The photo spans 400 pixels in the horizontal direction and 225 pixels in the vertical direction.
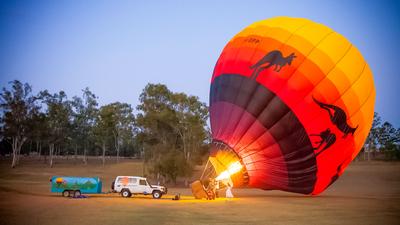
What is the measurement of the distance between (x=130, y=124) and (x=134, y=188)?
4250cm

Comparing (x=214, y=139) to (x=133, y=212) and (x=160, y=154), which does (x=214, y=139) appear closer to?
(x=133, y=212)

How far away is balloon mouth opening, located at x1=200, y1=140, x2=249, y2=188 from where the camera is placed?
Answer: 675 inches

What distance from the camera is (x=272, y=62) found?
15.9 m

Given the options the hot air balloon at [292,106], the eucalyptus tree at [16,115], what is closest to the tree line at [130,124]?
the eucalyptus tree at [16,115]

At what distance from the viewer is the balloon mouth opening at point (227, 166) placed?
1716 centimetres

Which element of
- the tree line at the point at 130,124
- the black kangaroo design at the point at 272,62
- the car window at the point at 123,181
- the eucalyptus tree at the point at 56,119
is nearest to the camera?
the black kangaroo design at the point at 272,62

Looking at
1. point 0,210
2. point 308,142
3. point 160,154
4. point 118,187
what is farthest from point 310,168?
point 160,154

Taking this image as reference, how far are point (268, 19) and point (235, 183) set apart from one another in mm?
7923

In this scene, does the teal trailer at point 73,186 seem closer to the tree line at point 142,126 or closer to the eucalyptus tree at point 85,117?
the tree line at point 142,126

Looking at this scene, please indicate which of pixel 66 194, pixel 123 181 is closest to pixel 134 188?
pixel 123 181

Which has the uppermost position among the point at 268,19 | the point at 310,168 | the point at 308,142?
the point at 268,19

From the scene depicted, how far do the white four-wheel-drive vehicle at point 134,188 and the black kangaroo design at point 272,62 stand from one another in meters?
8.59

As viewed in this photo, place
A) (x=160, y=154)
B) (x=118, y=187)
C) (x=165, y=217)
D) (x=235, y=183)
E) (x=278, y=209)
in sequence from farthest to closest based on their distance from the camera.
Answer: (x=160, y=154) → (x=118, y=187) → (x=235, y=183) → (x=278, y=209) → (x=165, y=217)

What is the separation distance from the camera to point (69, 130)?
60.1 metres
